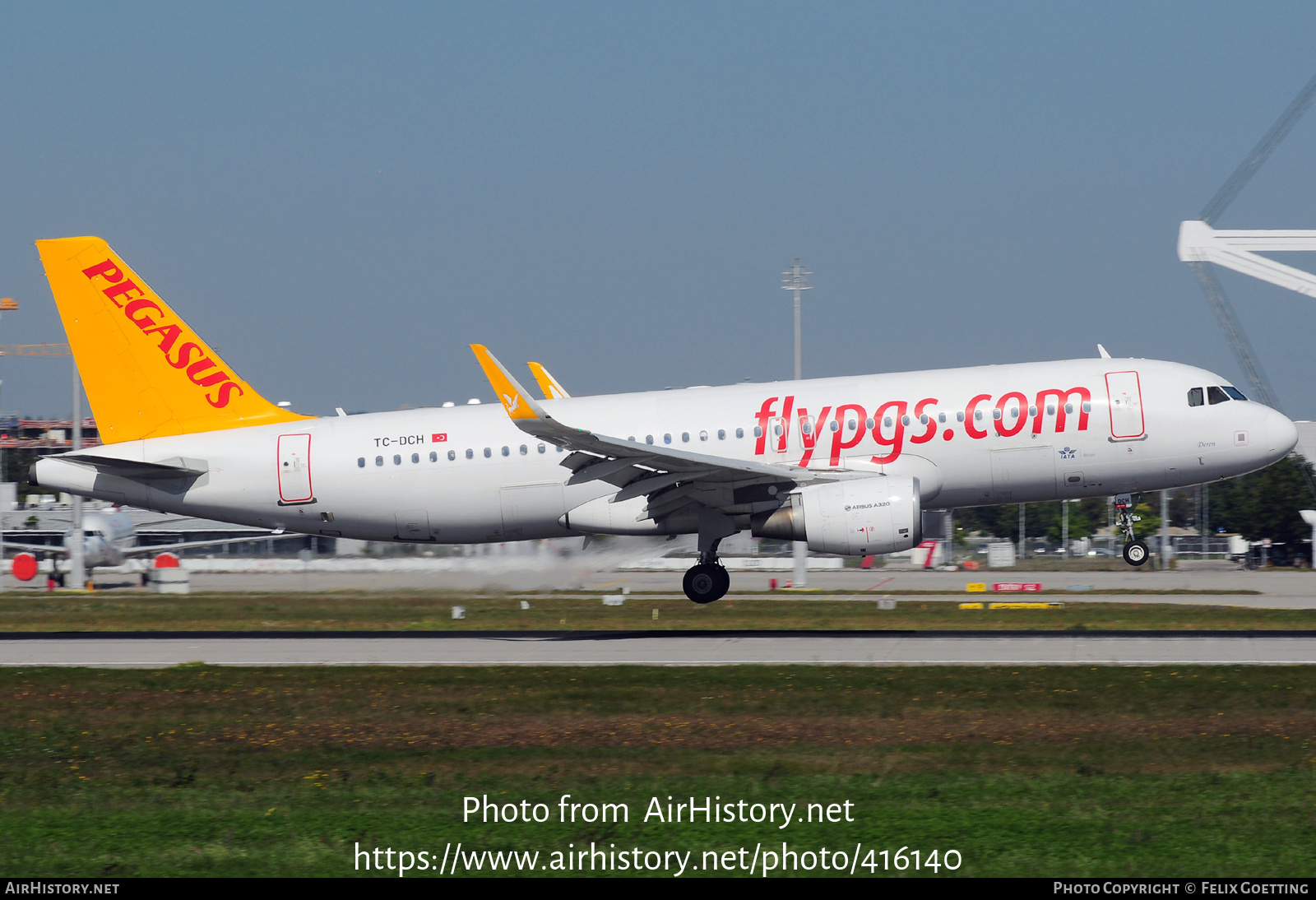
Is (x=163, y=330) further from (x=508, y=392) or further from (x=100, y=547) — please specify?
(x=100, y=547)

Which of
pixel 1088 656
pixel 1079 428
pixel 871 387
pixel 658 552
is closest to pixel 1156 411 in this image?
pixel 1079 428

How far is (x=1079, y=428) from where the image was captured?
27.1m

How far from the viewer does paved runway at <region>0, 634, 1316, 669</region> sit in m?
21.4

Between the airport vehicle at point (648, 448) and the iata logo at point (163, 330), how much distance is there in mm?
45

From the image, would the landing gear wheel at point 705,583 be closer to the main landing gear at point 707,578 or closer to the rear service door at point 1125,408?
the main landing gear at point 707,578

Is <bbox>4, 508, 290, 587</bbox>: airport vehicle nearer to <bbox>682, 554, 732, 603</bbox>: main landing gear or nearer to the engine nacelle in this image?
<bbox>682, 554, 732, 603</bbox>: main landing gear

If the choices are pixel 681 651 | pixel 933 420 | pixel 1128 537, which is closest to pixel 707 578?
pixel 681 651

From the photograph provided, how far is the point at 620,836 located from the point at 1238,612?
25239 mm

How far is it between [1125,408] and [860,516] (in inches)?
249

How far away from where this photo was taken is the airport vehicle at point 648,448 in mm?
26734

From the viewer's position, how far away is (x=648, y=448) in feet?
83.7

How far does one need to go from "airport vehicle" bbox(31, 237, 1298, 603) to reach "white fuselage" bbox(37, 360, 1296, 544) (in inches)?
1.5

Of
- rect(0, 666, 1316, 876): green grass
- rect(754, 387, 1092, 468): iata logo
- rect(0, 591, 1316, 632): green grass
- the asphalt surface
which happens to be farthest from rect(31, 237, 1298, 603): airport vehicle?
rect(0, 666, 1316, 876): green grass
